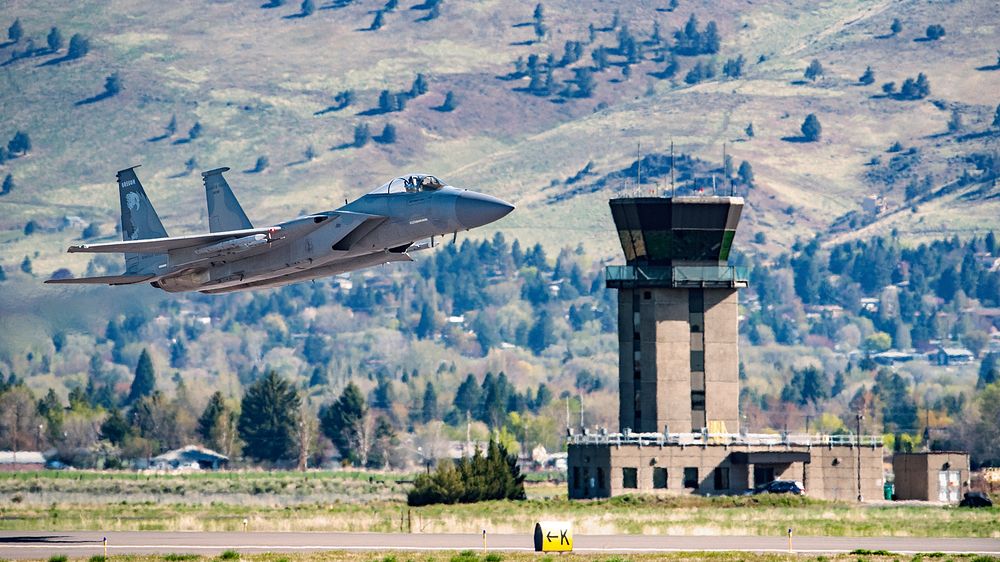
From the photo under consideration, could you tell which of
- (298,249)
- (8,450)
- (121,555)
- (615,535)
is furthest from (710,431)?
(8,450)

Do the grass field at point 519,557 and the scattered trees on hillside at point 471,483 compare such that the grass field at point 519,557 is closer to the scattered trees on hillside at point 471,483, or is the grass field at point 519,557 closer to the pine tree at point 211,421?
the scattered trees on hillside at point 471,483

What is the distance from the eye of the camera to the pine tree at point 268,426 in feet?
620

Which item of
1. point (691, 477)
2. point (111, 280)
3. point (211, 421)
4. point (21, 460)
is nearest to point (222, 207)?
point (111, 280)

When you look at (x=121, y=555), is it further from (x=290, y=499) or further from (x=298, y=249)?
(x=290, y=499)

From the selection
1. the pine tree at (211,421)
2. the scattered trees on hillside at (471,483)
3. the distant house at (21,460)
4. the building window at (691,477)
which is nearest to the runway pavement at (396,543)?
the scattered trees on hillside at (471,483)

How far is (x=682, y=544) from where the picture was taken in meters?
65.9

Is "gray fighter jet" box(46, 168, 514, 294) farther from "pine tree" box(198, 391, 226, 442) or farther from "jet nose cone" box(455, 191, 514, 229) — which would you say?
"pine tree" box(198, 391, 226, 442)

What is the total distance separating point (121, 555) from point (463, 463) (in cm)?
3864

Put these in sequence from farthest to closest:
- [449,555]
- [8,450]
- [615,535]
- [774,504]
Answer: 1. [8,450]
2. [774,504]
3. [615,535]
4. [449,555]

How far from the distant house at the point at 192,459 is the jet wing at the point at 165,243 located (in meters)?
119

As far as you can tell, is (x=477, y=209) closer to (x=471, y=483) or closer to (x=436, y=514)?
(x=436, y=514)

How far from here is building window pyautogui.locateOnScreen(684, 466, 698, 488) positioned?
10012 cm

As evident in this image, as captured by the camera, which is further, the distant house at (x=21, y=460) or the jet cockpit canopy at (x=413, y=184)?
the distant house at (x=21, y=460)

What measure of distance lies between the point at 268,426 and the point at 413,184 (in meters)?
126
